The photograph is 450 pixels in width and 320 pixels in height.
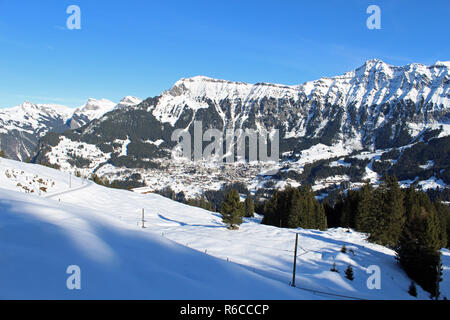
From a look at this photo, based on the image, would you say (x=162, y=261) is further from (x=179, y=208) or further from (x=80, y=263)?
(x=179, y=208)

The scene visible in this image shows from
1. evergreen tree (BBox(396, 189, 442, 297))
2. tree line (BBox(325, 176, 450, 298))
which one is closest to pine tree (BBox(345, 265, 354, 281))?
tree line (BBox(325, 176, 450, 298))

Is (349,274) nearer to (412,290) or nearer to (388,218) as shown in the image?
(412,290)

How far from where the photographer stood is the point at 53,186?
206 feet

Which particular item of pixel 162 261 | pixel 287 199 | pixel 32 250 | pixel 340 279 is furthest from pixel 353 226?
pixel 32 250

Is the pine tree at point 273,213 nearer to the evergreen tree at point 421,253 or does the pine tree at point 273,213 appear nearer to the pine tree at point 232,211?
the pine tree at point 232,211

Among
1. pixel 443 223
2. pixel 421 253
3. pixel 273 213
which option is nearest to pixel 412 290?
pixel 421 253

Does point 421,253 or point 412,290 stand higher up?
point 421,253

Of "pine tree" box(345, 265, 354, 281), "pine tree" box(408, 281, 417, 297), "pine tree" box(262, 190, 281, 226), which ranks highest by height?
"pine tree" box(345, 265, 354, 281)

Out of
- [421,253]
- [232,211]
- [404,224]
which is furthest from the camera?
[232,211]

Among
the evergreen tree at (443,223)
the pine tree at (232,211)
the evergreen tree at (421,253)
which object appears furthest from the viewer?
the evergreen tree at (443,223)

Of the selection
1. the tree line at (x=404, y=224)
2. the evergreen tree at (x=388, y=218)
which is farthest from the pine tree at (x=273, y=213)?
the evergreen tree at (x=388, y=218)

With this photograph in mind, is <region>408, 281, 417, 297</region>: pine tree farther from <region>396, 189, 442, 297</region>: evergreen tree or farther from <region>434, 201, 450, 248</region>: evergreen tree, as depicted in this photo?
<region>434, 201, 450, 248</region>: evergreen tree

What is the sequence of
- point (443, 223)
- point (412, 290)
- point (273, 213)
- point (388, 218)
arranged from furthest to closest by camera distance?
point (273, 213), point (443, 223), point (388, 218), point (412, 290)

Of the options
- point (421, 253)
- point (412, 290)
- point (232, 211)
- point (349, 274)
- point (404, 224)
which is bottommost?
point (412, 290)
